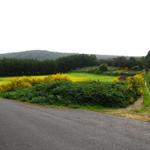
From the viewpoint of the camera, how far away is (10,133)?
1050cm

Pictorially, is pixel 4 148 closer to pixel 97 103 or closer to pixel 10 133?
pixel 10 133

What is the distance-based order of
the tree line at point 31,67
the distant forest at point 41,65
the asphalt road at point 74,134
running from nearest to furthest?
the asphalt road at point 74,134, the distant forest at point 41,65, the tree line at point 31,67

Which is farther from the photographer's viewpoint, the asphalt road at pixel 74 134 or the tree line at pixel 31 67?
the tree line at pixel 31 67

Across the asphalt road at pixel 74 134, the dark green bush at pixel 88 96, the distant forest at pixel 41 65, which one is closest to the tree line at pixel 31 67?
the distant forest at pixel 41 65

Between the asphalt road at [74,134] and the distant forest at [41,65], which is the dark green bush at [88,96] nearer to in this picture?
the asphalt road at [74,134]

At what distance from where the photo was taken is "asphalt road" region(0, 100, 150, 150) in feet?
27.6

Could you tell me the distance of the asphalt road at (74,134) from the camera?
27.6 ft

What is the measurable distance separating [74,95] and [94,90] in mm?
1541

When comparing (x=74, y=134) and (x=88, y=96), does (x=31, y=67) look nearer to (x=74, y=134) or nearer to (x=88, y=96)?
(x=88, y=96)

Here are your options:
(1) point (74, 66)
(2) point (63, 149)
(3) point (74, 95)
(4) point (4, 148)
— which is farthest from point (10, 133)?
(1) point (74, 66)

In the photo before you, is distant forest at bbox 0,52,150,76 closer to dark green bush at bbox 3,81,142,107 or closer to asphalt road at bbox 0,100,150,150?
dark green bush at bbox 3,81,142,107

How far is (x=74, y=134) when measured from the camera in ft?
32.7

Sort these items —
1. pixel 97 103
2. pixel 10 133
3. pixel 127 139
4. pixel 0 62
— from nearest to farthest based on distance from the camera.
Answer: pixel 127 139 → pixel 10 133 → pixel 97 103 → pixel 0 62

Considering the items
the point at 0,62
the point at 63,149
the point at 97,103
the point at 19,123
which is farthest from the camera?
the point at 0,62
